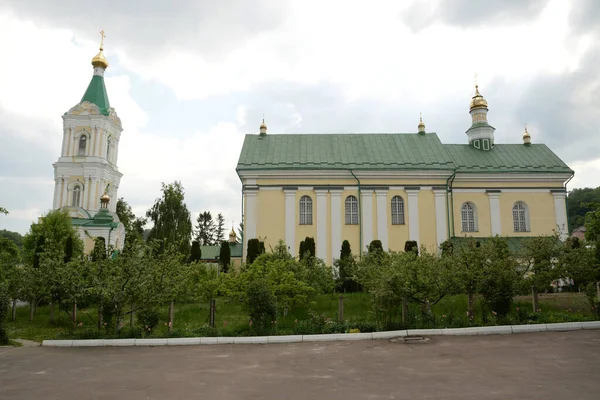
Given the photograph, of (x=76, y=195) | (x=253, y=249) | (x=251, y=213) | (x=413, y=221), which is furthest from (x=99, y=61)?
(x=413, y=221)

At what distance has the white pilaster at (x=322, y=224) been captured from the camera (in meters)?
29.8

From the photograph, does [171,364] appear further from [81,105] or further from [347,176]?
[81,105]

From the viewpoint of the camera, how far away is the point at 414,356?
35.8 ft

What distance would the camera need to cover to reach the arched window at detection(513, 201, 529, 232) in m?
31.1

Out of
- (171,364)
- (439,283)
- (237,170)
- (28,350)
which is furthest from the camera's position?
(237,170)

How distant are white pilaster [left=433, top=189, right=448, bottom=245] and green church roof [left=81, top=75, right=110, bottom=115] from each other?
32.8 metres

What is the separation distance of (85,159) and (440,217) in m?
32.7

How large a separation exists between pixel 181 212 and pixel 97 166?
8.93m

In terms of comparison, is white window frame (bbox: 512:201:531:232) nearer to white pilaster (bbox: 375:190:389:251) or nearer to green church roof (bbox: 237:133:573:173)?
green church roof (bbox: 237:133:573:173)

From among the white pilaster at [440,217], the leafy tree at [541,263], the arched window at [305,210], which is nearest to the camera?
the leafy tree at [541,263]

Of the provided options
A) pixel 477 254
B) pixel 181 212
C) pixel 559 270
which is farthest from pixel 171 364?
pixel 181 212

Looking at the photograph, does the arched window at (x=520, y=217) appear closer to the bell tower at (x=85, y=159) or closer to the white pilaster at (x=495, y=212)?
the white pilaster at (x=495, y=212)

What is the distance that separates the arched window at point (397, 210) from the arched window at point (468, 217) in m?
4.21

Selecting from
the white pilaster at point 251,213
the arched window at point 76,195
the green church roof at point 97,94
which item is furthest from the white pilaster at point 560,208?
the arched window at point 76,195
